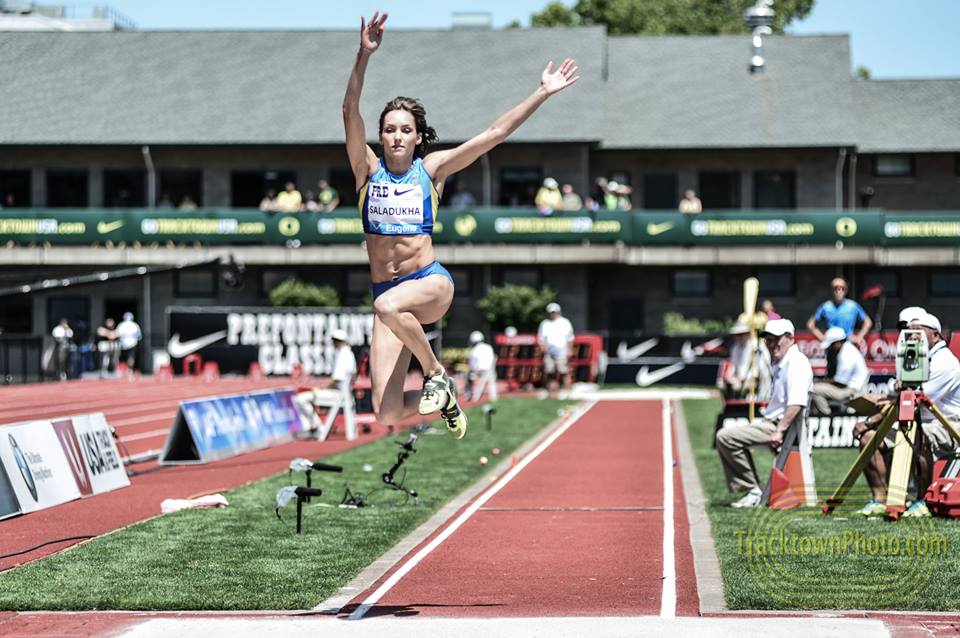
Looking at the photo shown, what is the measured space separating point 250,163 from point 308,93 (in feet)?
10.7

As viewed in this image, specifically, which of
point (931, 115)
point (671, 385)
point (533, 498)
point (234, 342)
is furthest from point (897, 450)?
point (931, 115)

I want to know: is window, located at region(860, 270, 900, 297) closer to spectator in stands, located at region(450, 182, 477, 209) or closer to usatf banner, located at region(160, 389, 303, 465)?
spectator in stands, located at region(450, 182, 477, 209)

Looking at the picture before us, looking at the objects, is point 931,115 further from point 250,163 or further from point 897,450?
point 897,450

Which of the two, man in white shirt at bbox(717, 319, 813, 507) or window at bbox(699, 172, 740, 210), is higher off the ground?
window at bbox(699, 172, 740, 210)

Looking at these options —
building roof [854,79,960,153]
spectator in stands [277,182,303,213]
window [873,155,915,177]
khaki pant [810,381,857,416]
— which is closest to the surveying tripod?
khaki pant [810,381,857,416]

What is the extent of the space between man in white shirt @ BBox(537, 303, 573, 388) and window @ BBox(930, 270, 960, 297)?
18172 mm

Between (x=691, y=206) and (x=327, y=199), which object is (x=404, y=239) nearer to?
(x=327, y=199)

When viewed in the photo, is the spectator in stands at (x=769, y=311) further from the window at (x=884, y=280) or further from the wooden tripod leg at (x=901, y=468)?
the window at (x=884, y=280)

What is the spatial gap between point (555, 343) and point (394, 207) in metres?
26.4

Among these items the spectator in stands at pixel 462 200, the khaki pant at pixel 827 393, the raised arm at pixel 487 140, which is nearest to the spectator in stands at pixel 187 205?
the spectator in stands at pixel 462 200

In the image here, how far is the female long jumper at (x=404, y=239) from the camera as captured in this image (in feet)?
28.5

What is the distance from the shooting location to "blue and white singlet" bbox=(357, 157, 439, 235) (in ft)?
28.5

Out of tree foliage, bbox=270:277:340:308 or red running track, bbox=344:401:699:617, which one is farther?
tree foliage, bbox=270:277:340:308

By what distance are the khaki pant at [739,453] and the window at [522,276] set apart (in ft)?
110
